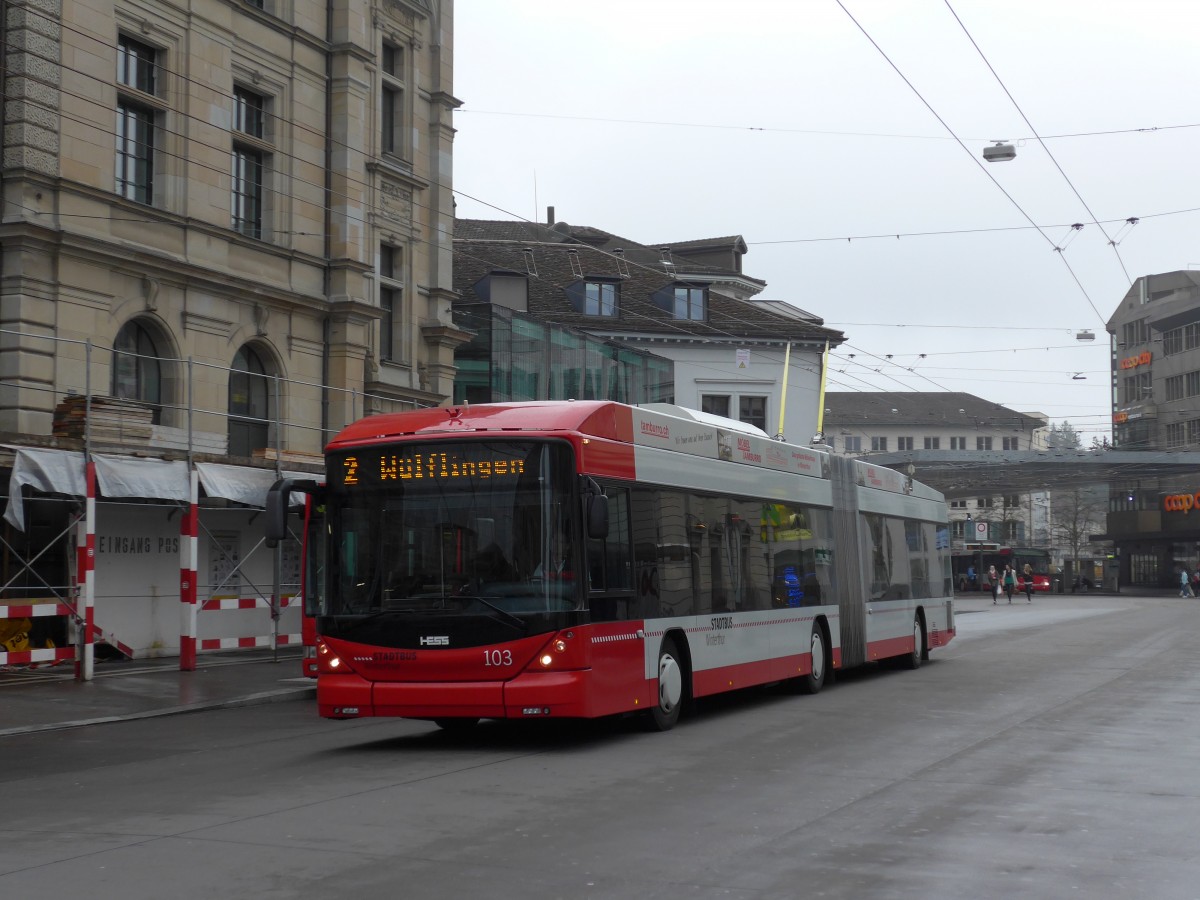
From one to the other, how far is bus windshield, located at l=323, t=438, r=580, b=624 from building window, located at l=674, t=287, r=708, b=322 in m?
41.5

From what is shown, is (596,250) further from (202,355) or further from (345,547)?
(345,547)

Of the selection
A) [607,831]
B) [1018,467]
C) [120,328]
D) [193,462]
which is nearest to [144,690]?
[193,462]

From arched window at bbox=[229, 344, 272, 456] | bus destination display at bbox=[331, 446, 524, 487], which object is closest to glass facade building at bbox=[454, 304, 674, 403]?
arched window at bbox=[229, 344, 272, 456]

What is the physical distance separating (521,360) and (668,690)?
28.5 m

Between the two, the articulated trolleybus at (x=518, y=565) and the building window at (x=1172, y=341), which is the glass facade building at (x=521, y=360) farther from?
the building window at (x=1172, y=341)

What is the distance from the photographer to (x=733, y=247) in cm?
6150

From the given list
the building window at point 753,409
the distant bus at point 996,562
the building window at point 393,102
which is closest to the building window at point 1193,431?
the distant bus at point 996,562

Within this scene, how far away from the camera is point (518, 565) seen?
12.3 m

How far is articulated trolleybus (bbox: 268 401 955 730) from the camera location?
1220 centimetres

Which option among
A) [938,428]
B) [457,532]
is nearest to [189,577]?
[457,532]

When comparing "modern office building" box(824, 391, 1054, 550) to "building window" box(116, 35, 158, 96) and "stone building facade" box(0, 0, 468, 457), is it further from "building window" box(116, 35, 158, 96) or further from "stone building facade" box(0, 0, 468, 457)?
"building window" box(116, 35, 158, 96)

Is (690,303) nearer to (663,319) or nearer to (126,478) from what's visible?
(663,319)

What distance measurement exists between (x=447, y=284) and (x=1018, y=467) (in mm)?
37299

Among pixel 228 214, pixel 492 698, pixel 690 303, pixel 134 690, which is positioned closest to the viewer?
pixel 492 698
